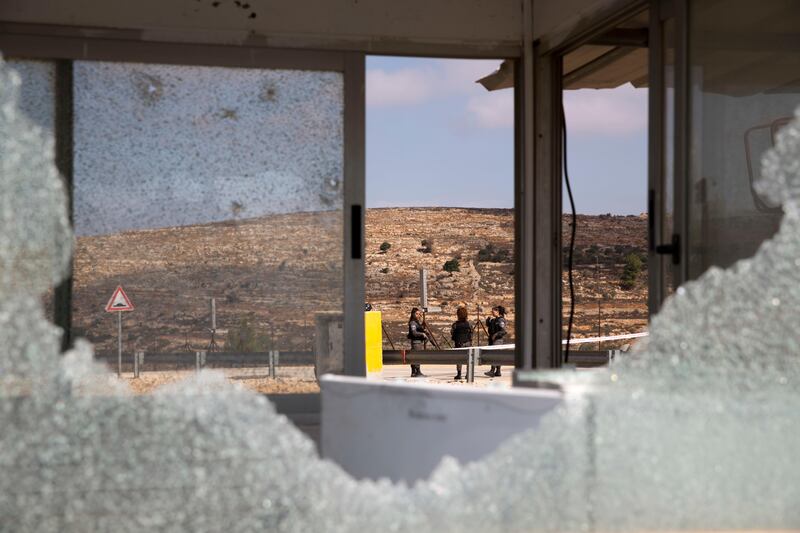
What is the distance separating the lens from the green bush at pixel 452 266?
3447 cm

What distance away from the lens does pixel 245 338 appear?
189 inches

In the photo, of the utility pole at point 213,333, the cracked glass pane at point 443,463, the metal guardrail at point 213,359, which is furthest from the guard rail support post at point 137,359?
the cracked glass pane at point 443,463

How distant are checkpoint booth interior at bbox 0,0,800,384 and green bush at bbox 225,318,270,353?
344 millimetres

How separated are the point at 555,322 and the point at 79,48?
2.59 metres

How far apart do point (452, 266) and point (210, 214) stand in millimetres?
29916

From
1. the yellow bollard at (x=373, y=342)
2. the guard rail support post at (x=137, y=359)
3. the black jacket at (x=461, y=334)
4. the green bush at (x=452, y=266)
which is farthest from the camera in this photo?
the green bush at (x=452, y=266)

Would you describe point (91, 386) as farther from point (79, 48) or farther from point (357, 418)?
point (79, 48)

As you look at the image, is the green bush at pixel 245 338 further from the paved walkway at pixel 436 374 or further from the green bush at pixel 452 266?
the green bush at pixel 452 266

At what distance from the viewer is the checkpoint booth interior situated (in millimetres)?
3980

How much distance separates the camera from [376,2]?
4895mm

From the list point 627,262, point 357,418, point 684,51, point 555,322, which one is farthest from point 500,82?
point 627,262

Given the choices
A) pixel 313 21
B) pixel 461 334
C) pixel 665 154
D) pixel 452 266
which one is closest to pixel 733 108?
pixel 665 154

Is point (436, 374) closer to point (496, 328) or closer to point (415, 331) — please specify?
point (415, 331)

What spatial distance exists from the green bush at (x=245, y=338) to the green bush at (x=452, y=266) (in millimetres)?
29543
